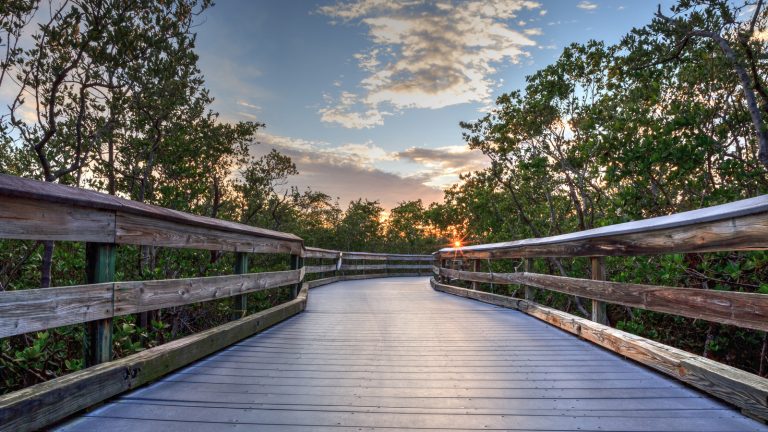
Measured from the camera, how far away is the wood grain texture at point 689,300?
2316 mm

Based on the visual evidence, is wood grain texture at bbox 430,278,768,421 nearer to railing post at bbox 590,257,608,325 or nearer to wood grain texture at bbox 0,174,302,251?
railing post at bbox 590,257,608,325

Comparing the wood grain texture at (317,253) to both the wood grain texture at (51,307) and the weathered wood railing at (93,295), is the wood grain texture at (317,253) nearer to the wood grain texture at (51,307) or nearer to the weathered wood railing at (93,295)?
the weathered wood railing at (93,295)

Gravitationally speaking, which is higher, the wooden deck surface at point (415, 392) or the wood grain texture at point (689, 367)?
the wood grain texture at point (689, 367)

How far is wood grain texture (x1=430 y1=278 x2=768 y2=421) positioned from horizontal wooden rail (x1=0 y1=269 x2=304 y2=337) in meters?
3.57

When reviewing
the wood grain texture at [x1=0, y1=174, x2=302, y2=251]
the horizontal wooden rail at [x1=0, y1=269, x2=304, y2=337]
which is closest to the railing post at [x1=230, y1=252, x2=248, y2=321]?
the horizontal wooden rail at [x1=0, y1=269, x2=304, y2=337]

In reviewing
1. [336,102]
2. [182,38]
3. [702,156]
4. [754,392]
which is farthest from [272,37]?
[754,392]

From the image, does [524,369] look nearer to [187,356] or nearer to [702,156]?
[187,356]

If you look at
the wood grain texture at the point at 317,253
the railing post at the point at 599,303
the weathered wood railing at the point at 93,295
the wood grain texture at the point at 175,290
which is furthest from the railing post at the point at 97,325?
the wood grain texture at the point at 317,253

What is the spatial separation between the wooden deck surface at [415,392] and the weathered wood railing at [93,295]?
0.14 m

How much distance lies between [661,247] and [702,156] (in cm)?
475

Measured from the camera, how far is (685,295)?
2881 mm

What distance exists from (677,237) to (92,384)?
381 cm

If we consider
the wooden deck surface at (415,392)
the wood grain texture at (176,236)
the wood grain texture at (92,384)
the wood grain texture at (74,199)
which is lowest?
the wooden deck surface at (415,392)

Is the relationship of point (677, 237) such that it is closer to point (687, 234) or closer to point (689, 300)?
point (687, 234)
